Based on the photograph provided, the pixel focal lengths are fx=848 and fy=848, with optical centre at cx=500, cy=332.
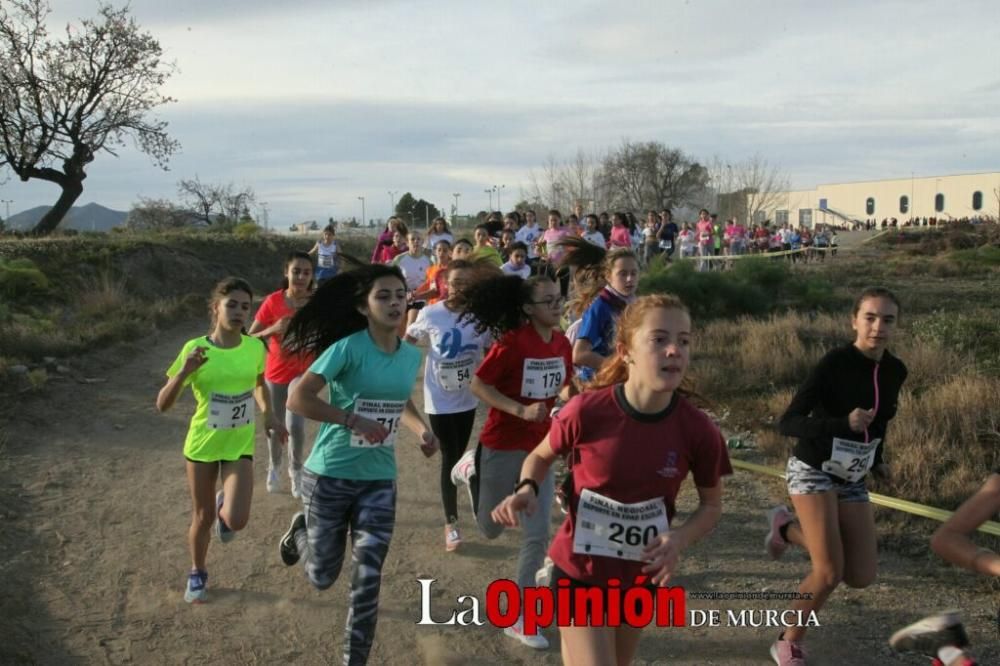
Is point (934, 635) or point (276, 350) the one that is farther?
point (276, 350)

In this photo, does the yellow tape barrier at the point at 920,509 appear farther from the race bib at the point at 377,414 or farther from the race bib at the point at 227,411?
the race bib at the point at 227,411

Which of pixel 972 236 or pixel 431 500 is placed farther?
pixel 972 236

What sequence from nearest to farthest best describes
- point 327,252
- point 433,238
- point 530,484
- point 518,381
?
point 530,484 < point 518,381 < point 433,238 < point 327,252

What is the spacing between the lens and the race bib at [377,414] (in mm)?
4324

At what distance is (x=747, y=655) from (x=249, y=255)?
24.8 meters

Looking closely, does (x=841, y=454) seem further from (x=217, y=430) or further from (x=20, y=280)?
(x=20, y=280)

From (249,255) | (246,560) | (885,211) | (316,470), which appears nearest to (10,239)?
(249,255)

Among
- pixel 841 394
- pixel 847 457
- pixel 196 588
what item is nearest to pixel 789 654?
pixel 847 457

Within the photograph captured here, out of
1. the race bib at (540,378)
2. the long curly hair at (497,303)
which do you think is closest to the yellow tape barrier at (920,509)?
the race bib at (540,378)

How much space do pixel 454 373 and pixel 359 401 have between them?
1.66 meters

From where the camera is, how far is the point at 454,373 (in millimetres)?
5984

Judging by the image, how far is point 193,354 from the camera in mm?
5125

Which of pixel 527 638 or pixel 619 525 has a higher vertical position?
pixel 619 525

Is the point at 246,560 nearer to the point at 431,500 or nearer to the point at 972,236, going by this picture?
the point at 431,500
